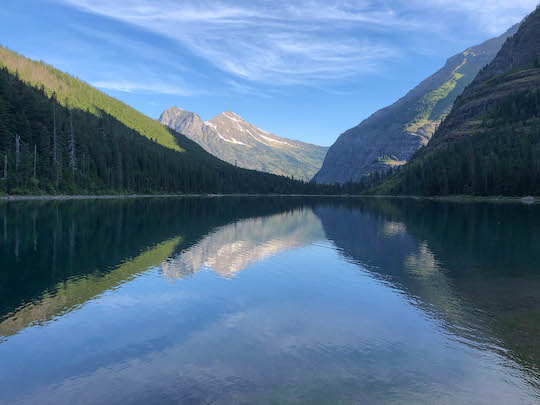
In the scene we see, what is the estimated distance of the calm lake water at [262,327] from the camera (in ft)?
42.7

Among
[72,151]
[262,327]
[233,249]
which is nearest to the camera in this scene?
[262,327]

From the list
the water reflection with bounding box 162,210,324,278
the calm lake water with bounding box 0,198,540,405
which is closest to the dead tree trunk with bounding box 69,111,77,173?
the water reflection with bounding box 162,210,324,278

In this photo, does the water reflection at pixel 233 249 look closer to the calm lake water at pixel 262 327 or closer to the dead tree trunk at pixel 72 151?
the calm lake water at pixel 262 327

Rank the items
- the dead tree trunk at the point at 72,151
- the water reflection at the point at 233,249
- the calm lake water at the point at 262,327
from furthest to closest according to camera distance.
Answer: the dead tree trunk at the point at 72,151, the water reflection at the point at 233,249, the calm lake water at the point at 262,327

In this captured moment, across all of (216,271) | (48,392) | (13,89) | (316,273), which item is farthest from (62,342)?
(13,89)

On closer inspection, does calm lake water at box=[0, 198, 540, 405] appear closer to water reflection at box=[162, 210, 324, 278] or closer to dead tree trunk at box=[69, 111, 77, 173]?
water reflection at box=[162, 210, 324, 278]

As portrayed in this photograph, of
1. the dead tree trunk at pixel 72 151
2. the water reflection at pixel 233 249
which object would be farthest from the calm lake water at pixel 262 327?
the dead tree trunk at pixel 72 151

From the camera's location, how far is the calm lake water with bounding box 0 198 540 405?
13.0 meters

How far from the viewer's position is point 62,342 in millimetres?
16656

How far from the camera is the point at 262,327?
1922 centimetres

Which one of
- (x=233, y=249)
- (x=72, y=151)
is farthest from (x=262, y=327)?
(x=72, y=151)

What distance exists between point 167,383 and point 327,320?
407 inches

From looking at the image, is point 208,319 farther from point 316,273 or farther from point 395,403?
point 316,273

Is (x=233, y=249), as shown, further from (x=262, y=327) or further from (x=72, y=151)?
(x=72, y=151)
